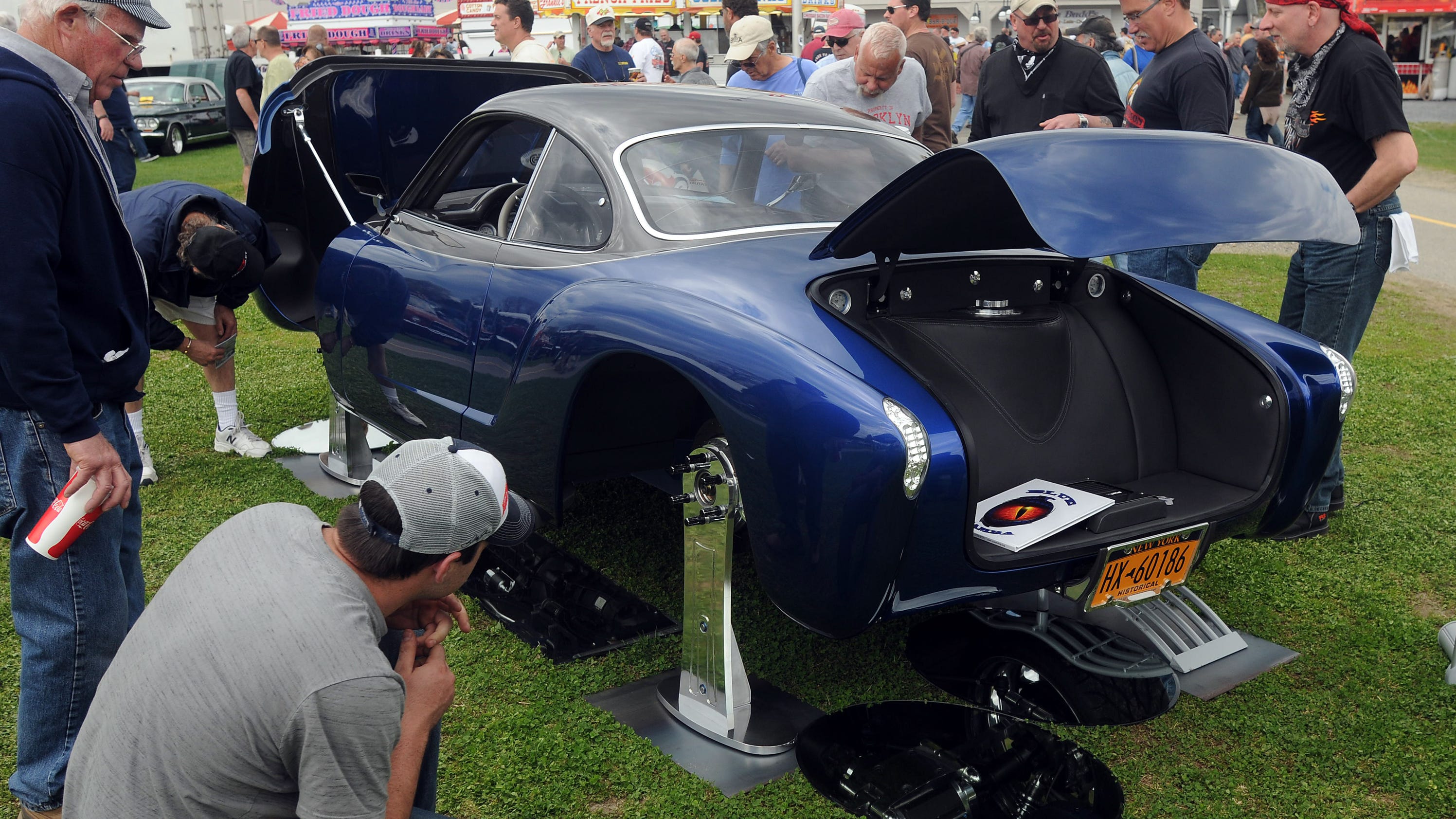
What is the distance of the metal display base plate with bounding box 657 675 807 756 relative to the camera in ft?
10.5

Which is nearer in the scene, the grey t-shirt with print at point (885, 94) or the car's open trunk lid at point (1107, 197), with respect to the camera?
the car's open trunk lid at point (1107, 197)

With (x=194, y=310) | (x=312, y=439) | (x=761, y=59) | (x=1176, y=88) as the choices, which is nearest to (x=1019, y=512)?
(x=1176, y=88)

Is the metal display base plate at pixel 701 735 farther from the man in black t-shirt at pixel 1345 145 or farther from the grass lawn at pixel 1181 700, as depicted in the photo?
the man in black t-shirt at pixel 1345 145

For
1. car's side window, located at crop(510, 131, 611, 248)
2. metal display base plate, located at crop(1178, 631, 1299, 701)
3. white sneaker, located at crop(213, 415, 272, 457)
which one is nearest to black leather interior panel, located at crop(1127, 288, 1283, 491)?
metal display base plate, located at crop(1178, 631, 1299, 701)

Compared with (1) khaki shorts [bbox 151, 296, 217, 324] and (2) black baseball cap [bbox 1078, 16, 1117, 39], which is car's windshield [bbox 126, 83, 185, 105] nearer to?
(2) black baseball cap [bbox 1078, 16, 1117, 39]

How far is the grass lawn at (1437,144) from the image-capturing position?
58.7ft

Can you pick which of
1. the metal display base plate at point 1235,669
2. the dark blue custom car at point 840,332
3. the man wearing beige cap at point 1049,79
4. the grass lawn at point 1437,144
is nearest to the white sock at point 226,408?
the dark blue custom car at point 840,332

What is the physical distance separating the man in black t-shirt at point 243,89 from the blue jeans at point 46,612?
1037 cm

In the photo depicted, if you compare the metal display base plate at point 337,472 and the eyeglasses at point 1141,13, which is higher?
the eyeglasses at point 1141,13

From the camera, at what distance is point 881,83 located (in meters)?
6.39

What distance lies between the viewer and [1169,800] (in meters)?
2.99

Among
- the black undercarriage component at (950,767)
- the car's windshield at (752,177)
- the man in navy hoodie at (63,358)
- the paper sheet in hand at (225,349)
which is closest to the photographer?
the man in navy hoodie at (63,358)

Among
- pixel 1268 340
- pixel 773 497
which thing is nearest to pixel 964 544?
pixel 773 497

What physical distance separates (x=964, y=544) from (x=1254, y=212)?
1.11 m
